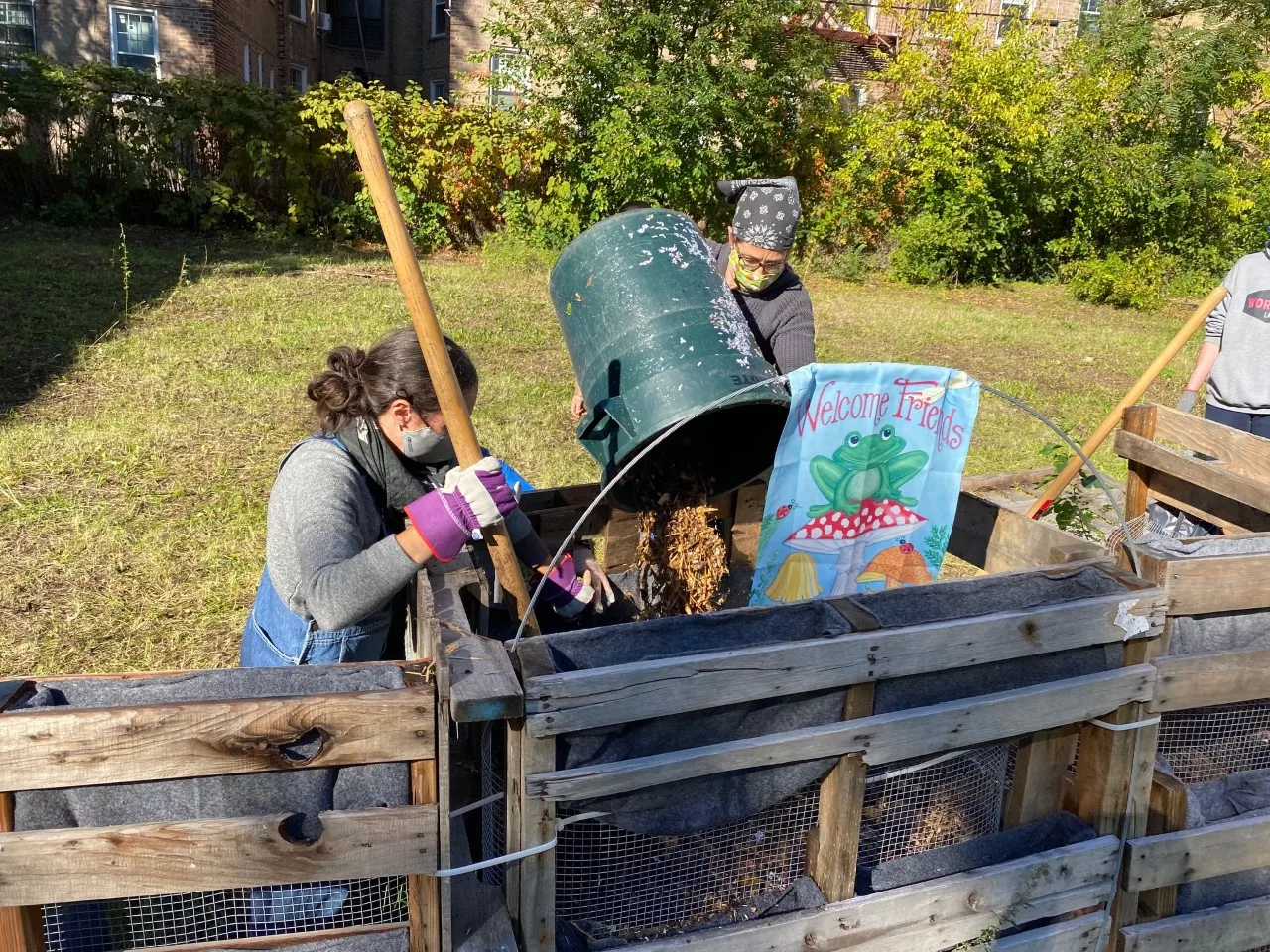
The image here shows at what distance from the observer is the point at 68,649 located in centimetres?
419

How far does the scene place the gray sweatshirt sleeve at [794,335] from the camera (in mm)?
3844

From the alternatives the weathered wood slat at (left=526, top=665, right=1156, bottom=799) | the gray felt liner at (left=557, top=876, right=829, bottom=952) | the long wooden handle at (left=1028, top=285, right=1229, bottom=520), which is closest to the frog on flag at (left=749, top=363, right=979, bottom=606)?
the weathered wood slat at (left=526, top=665, right=1156, bottom=799)

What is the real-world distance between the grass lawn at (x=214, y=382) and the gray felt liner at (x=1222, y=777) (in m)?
2.12

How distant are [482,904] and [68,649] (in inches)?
115

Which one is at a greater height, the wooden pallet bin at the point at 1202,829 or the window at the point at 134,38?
the window at the point at 134,38

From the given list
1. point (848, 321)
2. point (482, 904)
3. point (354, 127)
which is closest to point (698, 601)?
point (482, 904)

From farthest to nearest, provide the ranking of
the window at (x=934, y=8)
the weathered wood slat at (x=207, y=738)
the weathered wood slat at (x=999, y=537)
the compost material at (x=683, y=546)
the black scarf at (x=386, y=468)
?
1. the window at (x=934, y=8)
2. the compost material at (x=683, y=546)
3. the weathered wood slat at (x=999, y=537)
4. the black scarf at (x=386, y=468)
5. the weathered wood slat at (x=207, y=738)

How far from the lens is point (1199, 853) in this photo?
2475mm

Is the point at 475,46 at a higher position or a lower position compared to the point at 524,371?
higher

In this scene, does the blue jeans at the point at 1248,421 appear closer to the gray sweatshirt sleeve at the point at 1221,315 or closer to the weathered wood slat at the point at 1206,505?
the gray sweatshirt sleeve at the point at 1221,315

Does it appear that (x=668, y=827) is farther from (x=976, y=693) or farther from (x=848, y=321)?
(x=848, y=321)

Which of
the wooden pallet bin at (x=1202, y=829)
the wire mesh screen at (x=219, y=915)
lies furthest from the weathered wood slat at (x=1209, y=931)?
the wire mesh screen at (x=219, y=915)

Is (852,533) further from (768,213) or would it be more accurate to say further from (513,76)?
(513,76)

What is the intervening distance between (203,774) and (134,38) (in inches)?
838
